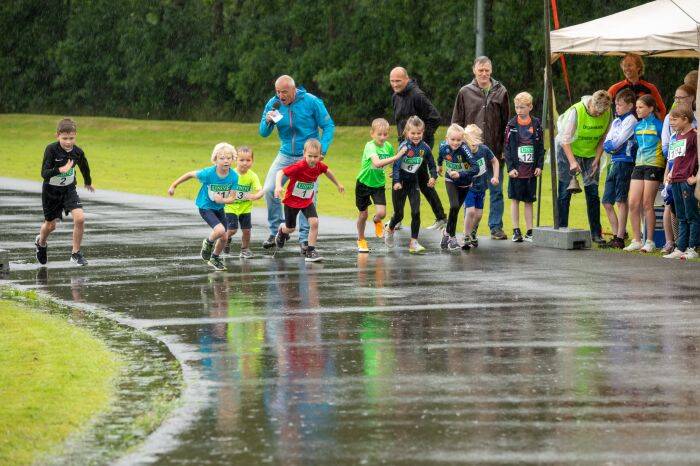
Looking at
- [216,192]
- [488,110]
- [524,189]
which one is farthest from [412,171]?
[216,192]

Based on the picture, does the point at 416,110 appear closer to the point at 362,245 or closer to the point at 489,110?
the point at 489,110

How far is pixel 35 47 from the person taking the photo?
7075cm

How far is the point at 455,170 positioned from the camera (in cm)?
1509

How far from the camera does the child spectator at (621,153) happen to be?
15.0 m

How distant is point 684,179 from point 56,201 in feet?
20.6

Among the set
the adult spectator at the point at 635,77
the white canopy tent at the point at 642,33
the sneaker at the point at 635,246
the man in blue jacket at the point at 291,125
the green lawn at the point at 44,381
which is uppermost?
the white canopy tent at the point at 642,33

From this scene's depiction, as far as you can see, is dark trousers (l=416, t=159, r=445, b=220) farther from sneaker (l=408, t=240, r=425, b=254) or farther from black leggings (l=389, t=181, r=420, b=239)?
sneaker (l=408, t=240, r=425, b=254)

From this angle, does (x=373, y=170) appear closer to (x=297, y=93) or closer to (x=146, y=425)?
(x=297, y=93)

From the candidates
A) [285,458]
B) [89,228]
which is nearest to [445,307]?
[285,458]

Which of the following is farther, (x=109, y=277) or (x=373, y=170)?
(x=373, y=170)

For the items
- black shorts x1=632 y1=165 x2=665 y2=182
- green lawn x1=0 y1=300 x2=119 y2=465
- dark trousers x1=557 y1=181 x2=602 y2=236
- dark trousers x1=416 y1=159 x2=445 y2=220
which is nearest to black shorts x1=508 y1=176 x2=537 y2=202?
dark trousers x1=557 y1=181 x2=602 y2=236

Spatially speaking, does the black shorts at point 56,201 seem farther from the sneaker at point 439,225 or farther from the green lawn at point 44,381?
the sneaker at point 439,225

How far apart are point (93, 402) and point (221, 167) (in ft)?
→ 21.3

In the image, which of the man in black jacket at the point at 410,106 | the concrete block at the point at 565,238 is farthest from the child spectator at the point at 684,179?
the man in black jacket at the point at 410,106
